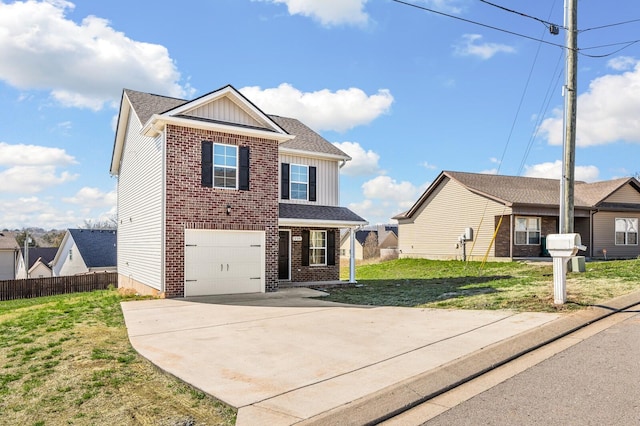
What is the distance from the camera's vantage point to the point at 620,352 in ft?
20.9

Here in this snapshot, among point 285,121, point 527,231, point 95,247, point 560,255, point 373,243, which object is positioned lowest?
point 373,243

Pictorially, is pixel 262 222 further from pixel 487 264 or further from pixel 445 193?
pixel 445 193

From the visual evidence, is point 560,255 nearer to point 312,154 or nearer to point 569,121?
point 569,121

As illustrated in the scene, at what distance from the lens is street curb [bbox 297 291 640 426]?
4.43m

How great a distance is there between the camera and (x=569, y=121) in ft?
43.2

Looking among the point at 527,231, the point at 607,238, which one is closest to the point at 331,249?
the point at 527,231

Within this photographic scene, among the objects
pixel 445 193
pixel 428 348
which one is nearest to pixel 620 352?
pixel 428 348

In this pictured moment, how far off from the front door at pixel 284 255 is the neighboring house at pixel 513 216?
12.5 metres

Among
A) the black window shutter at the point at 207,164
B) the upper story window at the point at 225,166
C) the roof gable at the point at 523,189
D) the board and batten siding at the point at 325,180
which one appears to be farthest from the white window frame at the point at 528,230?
the black window shutter at the point at 207,164

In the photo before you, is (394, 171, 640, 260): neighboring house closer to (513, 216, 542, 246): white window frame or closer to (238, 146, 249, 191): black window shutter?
(513, 216, 542, 246): white window frame

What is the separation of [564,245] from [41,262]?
57359 mm

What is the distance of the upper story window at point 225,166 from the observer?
14320 mm

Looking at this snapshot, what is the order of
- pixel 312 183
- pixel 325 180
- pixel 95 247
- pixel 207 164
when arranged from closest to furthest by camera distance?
pixel 207 164, pixel 312 183, pixel 325 180, pixel 95 247

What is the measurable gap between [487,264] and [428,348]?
64.8 feet
